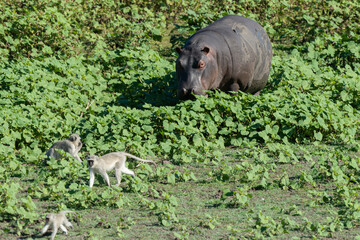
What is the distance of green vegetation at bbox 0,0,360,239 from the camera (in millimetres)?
6508

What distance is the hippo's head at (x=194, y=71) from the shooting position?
9758mm

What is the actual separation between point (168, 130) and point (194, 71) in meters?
1.29

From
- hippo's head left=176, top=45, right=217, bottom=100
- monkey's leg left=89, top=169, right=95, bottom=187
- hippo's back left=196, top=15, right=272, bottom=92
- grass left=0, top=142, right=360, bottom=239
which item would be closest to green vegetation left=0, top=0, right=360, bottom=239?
grass left=0, top=142, right=360, bottom=239

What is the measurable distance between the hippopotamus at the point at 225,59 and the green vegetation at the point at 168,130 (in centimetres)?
38

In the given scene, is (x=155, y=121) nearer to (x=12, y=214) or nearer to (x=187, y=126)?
(x=187, y=126)

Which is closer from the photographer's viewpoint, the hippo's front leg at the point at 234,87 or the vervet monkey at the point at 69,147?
the vervet monkey at the point at 69,147

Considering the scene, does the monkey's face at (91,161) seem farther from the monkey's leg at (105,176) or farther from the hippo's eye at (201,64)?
the hippo's eye at (201,64)

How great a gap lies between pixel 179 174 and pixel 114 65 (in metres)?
5.11

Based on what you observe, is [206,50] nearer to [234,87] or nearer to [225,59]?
[225,59]

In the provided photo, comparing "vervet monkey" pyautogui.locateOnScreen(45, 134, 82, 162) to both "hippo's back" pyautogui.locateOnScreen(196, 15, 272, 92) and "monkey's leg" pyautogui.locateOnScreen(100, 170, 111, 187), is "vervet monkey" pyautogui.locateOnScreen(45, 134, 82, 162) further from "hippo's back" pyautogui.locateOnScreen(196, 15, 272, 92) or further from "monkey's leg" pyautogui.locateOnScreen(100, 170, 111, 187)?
"hippo's back" pyautogui.locateOnScreen(196, 15, 272, 92)

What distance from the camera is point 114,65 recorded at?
12.3m

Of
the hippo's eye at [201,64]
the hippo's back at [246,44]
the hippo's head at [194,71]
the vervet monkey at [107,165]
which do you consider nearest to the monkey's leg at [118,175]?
the vervet monkey at [107,165]

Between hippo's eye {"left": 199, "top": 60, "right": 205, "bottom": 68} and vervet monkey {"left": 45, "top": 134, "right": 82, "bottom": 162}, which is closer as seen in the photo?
vervet monkey {"left": 45, "top": 134, "right": 82, "bottom": 162}

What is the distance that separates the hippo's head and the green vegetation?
0.25 meters
